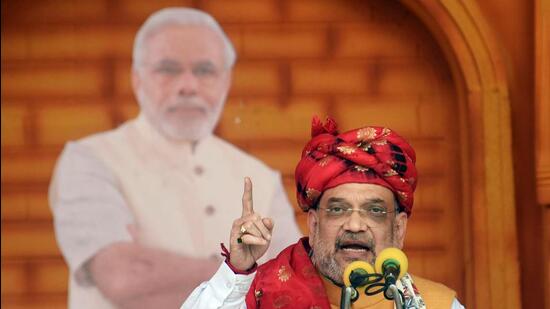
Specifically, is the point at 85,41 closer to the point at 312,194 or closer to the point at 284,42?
the point at 284,42

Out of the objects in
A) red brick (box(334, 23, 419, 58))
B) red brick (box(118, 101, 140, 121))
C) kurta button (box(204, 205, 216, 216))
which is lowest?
kurta button (box(204, 205, 216, 216))

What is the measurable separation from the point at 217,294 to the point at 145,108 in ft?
7.29

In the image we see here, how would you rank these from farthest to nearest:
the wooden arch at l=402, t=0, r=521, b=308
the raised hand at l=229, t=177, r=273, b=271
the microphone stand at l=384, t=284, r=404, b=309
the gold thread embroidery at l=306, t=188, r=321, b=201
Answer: the wooden arch at l=402, t=0, r=521, b=308, the gold thread embroidery at l=306, t=188, r=321, b=201, the raised hand at l=229, t=177, r=273, b=271, the microphone stand at l=384, t=284, r=404, b=309

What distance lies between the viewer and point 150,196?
663 centimetres

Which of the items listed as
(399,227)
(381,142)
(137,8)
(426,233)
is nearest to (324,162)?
(381,142)

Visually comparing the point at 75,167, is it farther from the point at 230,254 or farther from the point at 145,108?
the point at 230,254

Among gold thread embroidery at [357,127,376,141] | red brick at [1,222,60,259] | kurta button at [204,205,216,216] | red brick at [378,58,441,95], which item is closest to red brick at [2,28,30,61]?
red brick at [1,222,60,259]

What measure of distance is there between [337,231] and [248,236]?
0.35 metres

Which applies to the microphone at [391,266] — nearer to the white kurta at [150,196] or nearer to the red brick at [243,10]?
the white kurta at [150,196]

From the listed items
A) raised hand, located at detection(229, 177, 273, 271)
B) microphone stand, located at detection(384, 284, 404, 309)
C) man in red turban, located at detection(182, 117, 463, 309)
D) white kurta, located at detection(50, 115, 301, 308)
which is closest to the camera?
microphone stand, located at detection(384, 284, 404, 309)

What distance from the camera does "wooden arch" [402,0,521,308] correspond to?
20.6ft

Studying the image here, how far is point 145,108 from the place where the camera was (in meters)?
6.68

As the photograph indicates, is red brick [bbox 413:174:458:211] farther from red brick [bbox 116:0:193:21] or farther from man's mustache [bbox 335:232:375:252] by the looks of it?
man's mustache [bbox 335:232:375:252]

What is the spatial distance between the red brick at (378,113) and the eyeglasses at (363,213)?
2.00 meters
